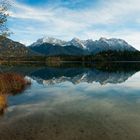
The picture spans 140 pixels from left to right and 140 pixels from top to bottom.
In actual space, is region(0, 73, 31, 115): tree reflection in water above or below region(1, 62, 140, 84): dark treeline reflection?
above

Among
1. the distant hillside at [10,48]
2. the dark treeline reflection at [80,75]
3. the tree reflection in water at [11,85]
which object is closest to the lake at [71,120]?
the distant hillside at [10,48]

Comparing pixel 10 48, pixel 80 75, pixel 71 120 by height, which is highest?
pixel 10 48

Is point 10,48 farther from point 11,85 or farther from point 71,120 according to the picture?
point 11,85

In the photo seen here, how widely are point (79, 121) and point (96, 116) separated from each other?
2936 millimetres

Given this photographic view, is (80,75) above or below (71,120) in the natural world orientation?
below

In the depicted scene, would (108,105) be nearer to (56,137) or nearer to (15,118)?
(15,118)

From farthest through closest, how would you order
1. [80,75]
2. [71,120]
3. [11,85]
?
[80,75]
[11,85]
[71,120]

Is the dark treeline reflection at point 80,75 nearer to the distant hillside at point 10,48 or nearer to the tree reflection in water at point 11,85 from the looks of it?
the tree reflection in water at point 11,85

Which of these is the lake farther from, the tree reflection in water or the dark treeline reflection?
the dark treeline reflection

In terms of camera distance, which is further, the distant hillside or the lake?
the distant hillside

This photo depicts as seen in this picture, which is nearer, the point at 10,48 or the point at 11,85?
the point at 10,48

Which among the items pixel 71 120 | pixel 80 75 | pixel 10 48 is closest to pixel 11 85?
pixel 10 48

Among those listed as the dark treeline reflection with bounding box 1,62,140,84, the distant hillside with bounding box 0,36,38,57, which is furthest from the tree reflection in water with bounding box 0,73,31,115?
the dark treeline reflection with bounding box 1,62,140,84

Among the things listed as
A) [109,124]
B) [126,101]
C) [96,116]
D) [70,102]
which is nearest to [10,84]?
[70,102]
